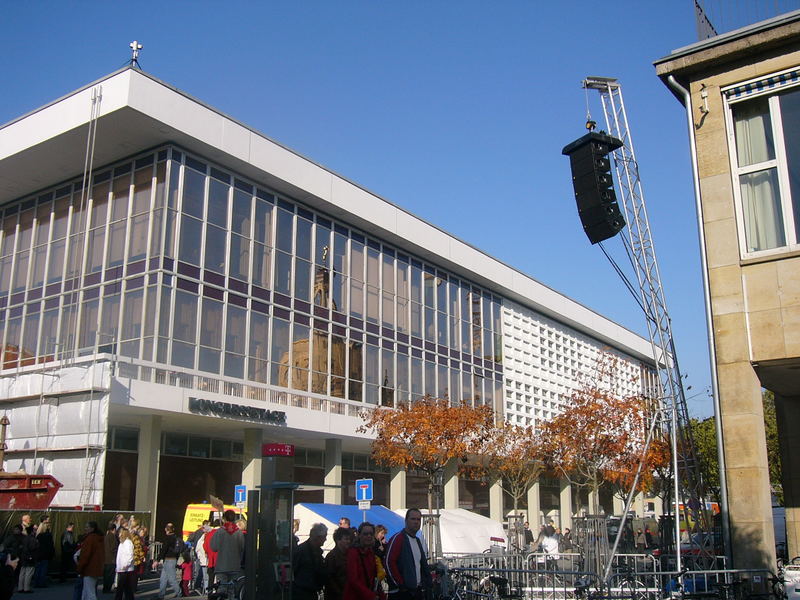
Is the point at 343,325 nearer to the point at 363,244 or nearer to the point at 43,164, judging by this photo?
the point at 363,244

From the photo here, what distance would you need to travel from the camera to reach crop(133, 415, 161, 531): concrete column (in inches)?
1168

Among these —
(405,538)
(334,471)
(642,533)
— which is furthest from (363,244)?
(405,538)

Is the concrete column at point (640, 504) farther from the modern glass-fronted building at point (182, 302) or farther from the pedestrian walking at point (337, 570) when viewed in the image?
the pedestrian walking at point (337, 570)

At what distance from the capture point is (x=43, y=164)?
3447 cm

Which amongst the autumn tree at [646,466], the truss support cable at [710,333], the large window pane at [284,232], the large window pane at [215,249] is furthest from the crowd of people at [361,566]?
the large window pane at [284,232]

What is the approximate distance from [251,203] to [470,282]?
1814 centimetres

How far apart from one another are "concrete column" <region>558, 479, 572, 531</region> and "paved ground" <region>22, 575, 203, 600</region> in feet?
128

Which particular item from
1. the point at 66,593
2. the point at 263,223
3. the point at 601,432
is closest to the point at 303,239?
the point at 263,223

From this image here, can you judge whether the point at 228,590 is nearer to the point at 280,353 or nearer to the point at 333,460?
the point at 280,353

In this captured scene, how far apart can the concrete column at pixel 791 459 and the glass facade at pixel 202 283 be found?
2077cm

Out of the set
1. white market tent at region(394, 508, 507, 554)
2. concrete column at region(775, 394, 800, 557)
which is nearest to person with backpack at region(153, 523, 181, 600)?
white market tent at region(394, 508, 507, 554)

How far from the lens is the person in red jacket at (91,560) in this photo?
15125mm

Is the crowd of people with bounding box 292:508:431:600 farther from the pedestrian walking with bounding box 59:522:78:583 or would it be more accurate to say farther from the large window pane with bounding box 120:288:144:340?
the large window pane with bounding box 120:288:144:340

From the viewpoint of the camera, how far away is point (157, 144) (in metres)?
32.7
